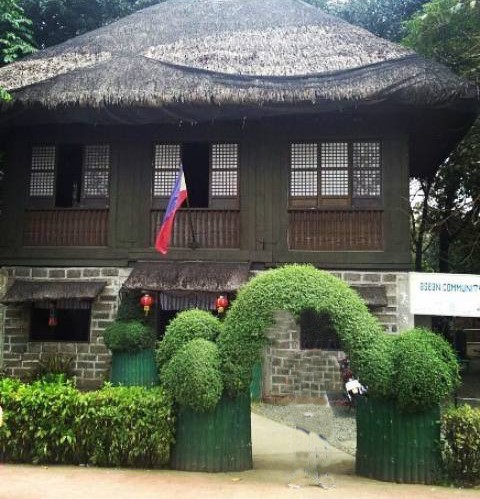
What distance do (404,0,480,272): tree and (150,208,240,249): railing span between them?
14.2 ft

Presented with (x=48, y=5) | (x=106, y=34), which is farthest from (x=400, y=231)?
(x=48, y=5)

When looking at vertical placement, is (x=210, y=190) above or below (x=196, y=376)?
above

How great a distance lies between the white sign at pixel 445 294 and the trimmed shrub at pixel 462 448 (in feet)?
7.63

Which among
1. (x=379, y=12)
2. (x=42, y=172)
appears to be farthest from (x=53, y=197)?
(x=379, y=12)

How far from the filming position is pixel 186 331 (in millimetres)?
7094

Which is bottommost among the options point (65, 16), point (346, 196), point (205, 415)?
point (205, 415)

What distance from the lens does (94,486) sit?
19.6 ft

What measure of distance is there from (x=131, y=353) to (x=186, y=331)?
441 centimetres

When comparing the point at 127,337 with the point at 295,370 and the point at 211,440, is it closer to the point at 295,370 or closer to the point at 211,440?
the point at 295,370

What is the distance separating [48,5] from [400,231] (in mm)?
12599

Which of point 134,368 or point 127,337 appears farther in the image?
point 134,368

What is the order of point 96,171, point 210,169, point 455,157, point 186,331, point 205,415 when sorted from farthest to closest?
point 455,157 < point 96,171 < point 210,169 < point 186,331 < point 205,415

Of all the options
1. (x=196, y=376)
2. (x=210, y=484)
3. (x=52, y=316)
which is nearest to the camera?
(x=210, y=484)

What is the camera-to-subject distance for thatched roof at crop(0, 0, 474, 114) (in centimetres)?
1088
